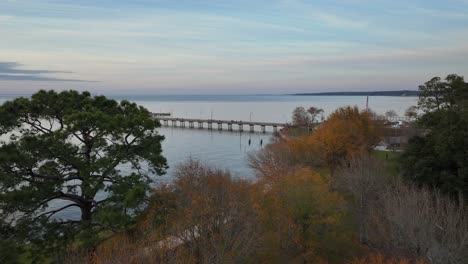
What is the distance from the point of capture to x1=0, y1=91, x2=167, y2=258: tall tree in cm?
1905

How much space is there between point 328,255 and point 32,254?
57.6 feet

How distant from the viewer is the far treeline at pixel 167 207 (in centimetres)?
1717

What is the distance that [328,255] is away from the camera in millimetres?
25641

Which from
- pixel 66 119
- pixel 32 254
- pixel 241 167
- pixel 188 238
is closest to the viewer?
pixel 188 238

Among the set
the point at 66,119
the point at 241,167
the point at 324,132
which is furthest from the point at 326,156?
the point at 66,119

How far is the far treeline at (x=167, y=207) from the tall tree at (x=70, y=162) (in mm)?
58

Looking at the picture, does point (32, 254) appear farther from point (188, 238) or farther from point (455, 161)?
point (455, 161)

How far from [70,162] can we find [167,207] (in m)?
6.13

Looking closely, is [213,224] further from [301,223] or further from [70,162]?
[70,162]

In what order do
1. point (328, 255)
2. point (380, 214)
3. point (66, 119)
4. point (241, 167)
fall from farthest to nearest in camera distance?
point (241, 167) < point (328, 255) < point (380, 214) < point (66, 119)

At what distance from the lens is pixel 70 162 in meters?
21.3

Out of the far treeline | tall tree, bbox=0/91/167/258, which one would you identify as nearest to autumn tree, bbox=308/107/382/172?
the far treeline

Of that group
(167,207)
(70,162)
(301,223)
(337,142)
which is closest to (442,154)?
(301,223)

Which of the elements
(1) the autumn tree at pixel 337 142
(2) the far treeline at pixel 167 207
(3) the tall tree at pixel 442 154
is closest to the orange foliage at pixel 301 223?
(2) the far treeline at pixel 167 207
